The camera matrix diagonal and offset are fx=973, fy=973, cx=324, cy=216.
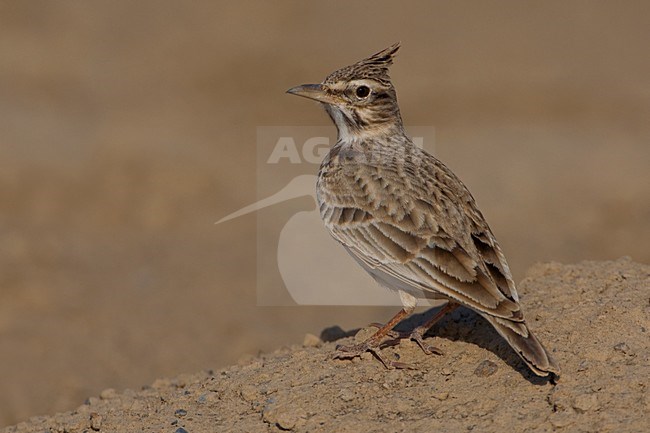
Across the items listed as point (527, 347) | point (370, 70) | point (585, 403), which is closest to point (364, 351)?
point (527, 347)

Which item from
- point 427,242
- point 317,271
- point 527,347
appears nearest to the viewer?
point 527,347

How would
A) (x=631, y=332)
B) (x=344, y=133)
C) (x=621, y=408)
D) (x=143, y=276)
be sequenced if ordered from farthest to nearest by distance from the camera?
(x=143, y=276) < (x=344, y=133) < (x=631, y=332) < (x=621, y=408)

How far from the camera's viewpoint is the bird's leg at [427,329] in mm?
6270

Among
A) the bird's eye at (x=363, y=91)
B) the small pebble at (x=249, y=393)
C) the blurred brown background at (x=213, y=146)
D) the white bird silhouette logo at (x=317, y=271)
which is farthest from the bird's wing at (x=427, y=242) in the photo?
the white bird silhouette logo at (x=317, y=271)

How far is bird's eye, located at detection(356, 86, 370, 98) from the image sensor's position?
7039 millimetres

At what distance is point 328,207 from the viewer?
669 cm

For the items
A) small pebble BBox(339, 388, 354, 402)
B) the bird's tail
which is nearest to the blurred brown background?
small pebble BBox(339, 388, 354, 402)

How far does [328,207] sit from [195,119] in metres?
10.0

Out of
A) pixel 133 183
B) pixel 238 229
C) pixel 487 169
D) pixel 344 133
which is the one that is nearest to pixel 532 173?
pixel 487 169

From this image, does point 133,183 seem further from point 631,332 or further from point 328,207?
point 631,332

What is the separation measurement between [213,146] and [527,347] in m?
10.6

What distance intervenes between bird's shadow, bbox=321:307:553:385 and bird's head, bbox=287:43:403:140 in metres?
1.44

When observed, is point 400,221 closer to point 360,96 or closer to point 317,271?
point 360,96

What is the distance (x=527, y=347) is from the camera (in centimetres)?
534
